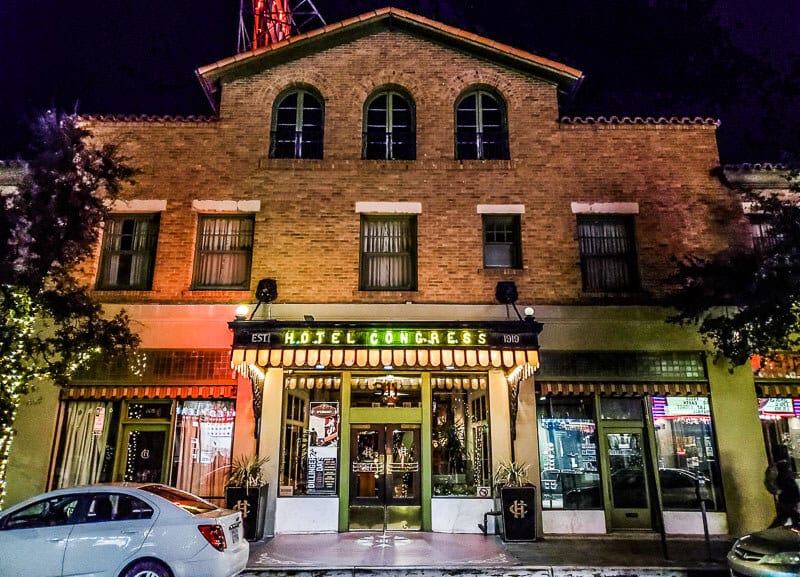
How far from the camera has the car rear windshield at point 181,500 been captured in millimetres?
7450

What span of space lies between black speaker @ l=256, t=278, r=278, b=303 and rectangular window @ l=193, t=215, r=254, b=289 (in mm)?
701

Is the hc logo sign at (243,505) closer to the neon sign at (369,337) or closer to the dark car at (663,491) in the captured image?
the neon sign at (369,337)

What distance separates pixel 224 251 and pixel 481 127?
694 cm

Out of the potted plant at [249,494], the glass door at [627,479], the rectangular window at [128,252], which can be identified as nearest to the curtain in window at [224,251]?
the rectangular window at [128,252]

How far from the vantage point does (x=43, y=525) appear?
7.24m

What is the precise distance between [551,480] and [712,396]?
13.0 feet

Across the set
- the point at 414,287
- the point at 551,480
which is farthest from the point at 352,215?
the point at 551,480

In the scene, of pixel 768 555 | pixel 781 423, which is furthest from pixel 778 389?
pixel 768 555

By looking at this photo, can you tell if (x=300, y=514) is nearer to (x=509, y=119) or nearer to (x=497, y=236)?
(x=497, y=236)

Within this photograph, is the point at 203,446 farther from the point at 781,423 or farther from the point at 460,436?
the point at 781,423

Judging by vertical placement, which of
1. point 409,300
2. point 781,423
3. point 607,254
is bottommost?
point 781,423

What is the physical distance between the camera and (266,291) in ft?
39.1

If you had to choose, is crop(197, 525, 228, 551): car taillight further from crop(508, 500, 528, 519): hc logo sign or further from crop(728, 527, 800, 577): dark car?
crop(728, 527, 800, 577): dark car

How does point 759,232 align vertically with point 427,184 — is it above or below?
below
